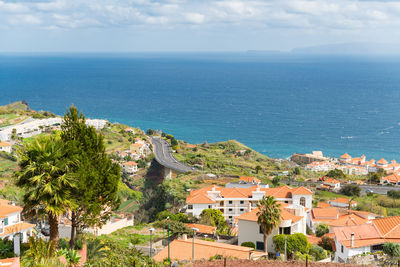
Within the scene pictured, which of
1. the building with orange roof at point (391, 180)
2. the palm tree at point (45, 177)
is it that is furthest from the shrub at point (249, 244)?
the building with orange roof at point (391, 180)

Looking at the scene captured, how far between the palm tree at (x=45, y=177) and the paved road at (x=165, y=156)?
45.4m

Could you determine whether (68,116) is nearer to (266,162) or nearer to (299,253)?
(299,253)

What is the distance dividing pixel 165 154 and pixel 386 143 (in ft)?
199

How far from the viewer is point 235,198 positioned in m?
39.6

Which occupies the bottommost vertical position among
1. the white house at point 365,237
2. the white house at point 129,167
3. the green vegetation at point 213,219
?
the white house at point 129,167

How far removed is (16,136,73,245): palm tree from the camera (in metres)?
14.2

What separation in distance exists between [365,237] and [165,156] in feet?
164

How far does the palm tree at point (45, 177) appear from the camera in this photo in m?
14.2

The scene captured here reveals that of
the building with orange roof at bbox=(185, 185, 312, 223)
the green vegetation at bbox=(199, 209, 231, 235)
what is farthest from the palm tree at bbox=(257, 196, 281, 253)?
the building with orange roof at bbox=(185, 185, 312, 223)

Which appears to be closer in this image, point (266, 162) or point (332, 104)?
point (266, 162)

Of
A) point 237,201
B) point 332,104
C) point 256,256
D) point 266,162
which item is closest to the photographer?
point 256,256

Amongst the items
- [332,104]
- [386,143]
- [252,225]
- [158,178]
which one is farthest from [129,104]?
[252,225]

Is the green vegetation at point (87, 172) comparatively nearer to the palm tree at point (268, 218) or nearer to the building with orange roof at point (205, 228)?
the palm tree at point (268, 218)

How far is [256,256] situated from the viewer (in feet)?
68.2
